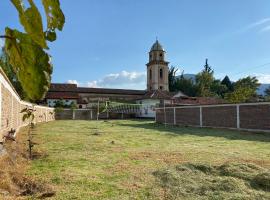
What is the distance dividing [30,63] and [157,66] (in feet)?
179

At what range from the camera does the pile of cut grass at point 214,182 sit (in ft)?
16.2

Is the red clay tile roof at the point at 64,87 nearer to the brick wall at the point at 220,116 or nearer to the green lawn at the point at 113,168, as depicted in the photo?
the brick wall at the point at 220,116

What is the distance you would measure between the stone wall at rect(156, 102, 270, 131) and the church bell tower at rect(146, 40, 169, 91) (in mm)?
27555

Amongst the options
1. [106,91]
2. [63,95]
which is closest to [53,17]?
[63,95]

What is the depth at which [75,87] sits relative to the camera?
53906mm

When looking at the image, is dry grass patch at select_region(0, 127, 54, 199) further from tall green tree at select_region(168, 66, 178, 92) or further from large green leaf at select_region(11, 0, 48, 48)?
tall green tree at select_region(168, 66, 178, 92)

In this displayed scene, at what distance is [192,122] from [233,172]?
18.3 meters

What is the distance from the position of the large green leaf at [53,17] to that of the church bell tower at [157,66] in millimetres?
54267

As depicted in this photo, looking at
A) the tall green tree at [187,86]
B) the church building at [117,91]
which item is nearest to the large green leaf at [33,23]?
the church building at [117,91]

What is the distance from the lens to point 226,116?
808 inches

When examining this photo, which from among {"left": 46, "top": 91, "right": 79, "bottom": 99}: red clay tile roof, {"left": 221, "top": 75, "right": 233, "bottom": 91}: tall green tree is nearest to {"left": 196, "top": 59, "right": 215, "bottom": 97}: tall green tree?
{"left": 221, "top": 75, "right": 233, "bottom": 91}: tall green tree

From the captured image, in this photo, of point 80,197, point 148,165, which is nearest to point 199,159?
point 148,165

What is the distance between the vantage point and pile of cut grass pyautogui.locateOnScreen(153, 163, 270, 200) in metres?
4.94

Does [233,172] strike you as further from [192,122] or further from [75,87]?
[75,87]
